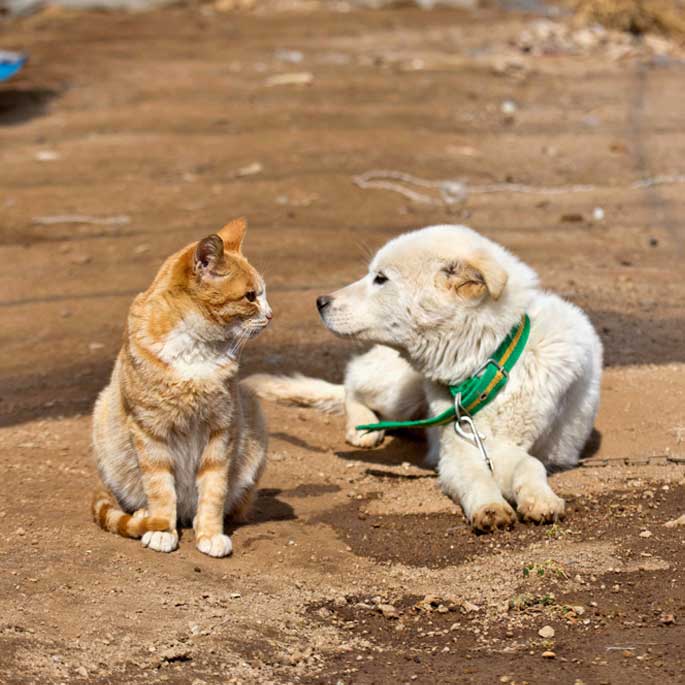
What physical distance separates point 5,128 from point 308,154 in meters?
2.77

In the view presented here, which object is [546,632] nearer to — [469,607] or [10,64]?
[469,607]

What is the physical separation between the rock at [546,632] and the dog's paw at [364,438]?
202 cm

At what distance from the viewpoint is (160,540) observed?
13.0 ft

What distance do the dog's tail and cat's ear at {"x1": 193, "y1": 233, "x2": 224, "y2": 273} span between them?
178cm

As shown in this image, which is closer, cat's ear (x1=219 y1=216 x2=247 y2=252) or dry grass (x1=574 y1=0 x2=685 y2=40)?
cat's ear (x1=219 y1=216 x2=247 y2=252)

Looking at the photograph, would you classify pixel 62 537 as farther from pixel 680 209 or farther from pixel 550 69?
pixel 550 69

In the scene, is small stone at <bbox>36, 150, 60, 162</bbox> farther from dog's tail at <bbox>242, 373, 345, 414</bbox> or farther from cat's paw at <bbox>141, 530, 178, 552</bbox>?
cat's paw at <bbox>141, 530, 178, 552</bbox>

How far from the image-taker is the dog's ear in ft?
14.5

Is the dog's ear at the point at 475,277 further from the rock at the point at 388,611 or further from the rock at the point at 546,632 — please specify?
the rock at the point at 546,632

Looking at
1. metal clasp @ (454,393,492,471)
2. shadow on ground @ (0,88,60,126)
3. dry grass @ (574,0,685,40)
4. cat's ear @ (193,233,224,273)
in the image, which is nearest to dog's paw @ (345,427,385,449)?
metal clasp @ (454,393,492,471)

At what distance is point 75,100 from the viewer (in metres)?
10.5

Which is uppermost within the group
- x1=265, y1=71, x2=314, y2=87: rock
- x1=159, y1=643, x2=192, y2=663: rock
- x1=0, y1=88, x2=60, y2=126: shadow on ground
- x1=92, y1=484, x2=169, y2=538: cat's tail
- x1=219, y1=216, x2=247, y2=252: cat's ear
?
x1=219, y1=216, x2=247, y2=252: cat's ear

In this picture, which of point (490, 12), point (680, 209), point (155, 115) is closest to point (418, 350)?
point (680, 209)

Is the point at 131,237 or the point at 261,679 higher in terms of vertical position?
the point at 261,679
